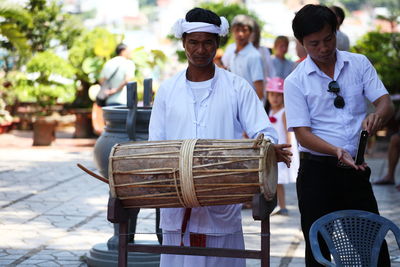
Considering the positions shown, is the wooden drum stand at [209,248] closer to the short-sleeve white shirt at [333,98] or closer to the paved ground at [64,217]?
the short-sleeve white shirt at [333,98]

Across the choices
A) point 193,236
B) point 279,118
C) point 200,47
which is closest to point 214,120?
point 200,47

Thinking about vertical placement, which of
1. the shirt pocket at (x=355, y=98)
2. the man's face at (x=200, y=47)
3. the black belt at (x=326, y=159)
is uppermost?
the man's face at (x=200, y=47)

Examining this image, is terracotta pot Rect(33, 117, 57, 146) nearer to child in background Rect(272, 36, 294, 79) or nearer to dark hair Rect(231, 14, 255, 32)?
child in background Rect(272, 36, 294, 79)

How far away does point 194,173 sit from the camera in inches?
144

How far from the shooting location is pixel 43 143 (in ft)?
44.9

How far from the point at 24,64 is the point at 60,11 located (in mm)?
1347

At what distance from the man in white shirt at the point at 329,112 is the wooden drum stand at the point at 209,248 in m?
0.59

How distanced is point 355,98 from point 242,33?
421 cm

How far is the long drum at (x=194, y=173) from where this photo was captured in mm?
3646

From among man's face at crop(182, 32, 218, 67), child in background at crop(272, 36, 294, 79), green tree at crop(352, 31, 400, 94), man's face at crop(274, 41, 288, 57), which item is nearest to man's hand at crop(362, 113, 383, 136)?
man's face at crop(182, 32, 218, 67)

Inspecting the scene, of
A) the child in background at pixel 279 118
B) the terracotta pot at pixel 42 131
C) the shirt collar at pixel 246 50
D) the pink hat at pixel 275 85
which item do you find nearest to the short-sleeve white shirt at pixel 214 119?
the child in background at pixel 279 118

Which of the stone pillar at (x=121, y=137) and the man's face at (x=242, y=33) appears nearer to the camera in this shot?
the stone pillar at (x=121, y=137)

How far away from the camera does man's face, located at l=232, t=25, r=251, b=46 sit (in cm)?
836

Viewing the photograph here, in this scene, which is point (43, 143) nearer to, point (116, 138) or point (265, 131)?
point (116, 138)
